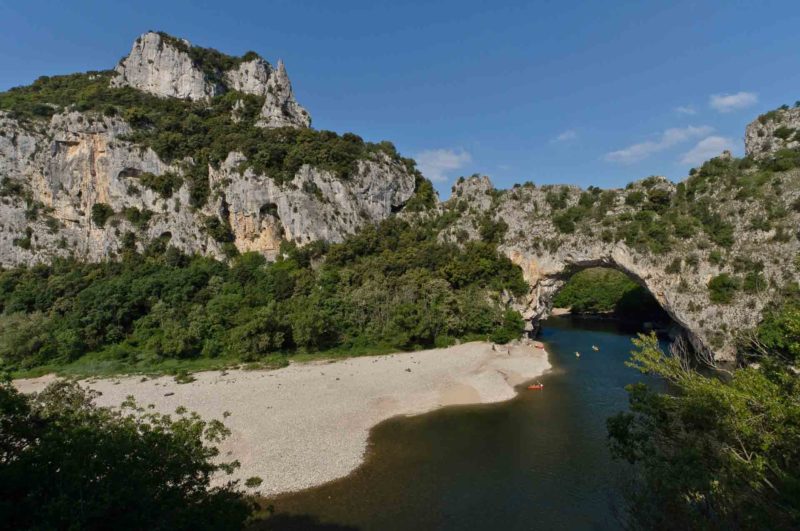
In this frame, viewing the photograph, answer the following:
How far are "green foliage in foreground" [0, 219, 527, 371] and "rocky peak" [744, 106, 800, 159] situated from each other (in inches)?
1193

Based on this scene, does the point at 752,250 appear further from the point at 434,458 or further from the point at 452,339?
the point at 434,458

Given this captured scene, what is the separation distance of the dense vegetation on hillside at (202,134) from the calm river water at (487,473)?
49.1 metres

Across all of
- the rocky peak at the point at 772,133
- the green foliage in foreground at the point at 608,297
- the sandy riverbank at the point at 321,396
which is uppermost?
the rocky peak at the point at 772,133

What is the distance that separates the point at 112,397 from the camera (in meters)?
28.4

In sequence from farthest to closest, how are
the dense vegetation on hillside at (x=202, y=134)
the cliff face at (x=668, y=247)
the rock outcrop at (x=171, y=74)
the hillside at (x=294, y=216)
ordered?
1. the rock outcrop at (x=171, y=74)
2. the dense vegetation on hillside at (x=202, y=134)
3. the hillside at (x=294, y=216)
4. the cliff face at (x=668, y=247)

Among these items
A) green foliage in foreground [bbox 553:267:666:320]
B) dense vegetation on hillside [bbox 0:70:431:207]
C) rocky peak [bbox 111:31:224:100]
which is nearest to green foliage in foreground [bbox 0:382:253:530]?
dense vegetation on hillside [bbox 0:70:431:207]

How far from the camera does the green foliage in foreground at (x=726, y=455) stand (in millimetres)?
7605

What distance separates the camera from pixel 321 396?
→ 89.8ft

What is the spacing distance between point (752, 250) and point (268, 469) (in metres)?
43.2

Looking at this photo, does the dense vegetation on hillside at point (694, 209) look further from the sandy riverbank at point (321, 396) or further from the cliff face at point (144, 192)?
the cliff face at point (144, 192)

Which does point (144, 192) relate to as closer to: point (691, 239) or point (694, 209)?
point (691, 239)

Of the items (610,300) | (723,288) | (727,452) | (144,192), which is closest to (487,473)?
(727,452)

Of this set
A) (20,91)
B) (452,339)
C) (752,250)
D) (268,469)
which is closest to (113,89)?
(20,91)

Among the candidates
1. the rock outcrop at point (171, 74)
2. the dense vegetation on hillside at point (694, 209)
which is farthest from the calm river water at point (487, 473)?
the rock outcrop at point (171, 74)
